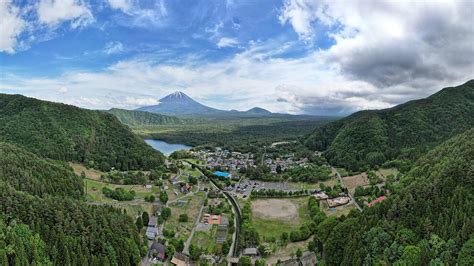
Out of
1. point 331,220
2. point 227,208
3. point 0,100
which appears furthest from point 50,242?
point 0,100

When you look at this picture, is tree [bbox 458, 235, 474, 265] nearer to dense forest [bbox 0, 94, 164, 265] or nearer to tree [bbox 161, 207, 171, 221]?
dense forest [bbox 0, 94, 164, 265]

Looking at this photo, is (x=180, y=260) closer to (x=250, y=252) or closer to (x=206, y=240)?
(x=206, y=240)

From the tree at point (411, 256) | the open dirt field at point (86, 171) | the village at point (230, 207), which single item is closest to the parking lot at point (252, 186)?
the village at point (230, 207)

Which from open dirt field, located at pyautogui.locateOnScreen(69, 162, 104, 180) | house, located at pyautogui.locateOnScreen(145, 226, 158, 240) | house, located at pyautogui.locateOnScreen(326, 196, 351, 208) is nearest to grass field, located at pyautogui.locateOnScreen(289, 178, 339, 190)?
house, located at pyautogui.locateOnScreen(326, 196, 351, 208)

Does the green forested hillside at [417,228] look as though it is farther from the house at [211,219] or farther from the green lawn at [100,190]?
the green lawn at [100,190]

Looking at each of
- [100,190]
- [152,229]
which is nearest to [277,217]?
[152,229]

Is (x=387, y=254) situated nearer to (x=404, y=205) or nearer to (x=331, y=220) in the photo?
(x=404, y=205)
